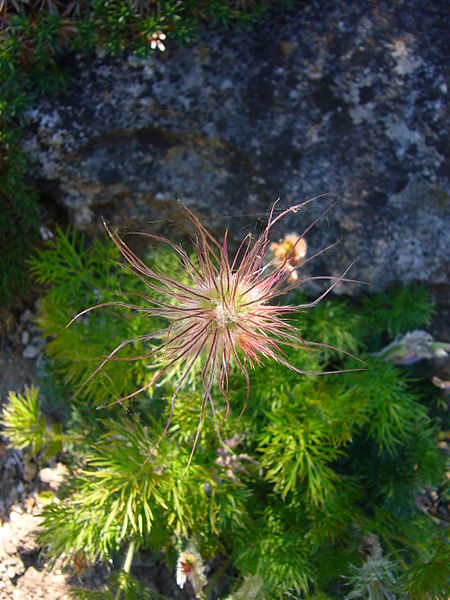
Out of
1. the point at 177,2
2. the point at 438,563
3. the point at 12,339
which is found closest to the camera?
the point at 438,563

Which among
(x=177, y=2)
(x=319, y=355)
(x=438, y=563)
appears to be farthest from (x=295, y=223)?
(x=438, y=563)

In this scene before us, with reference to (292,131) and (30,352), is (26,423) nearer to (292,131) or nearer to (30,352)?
(30,352)

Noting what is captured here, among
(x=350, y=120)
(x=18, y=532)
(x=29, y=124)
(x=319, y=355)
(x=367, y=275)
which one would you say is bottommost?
(x=18, y=532)

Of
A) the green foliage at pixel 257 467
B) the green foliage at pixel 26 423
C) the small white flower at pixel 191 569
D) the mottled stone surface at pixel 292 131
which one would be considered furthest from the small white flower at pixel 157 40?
the small white flower at pixel 191 569

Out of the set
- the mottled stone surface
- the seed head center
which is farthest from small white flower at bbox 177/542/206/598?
the mottled stone surface

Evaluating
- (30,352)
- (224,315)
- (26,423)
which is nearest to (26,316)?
(30,352)

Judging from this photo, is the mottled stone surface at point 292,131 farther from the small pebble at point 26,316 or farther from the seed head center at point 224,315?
the seed head center at point 224,315

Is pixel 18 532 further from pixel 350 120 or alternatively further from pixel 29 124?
pixel 350 120
